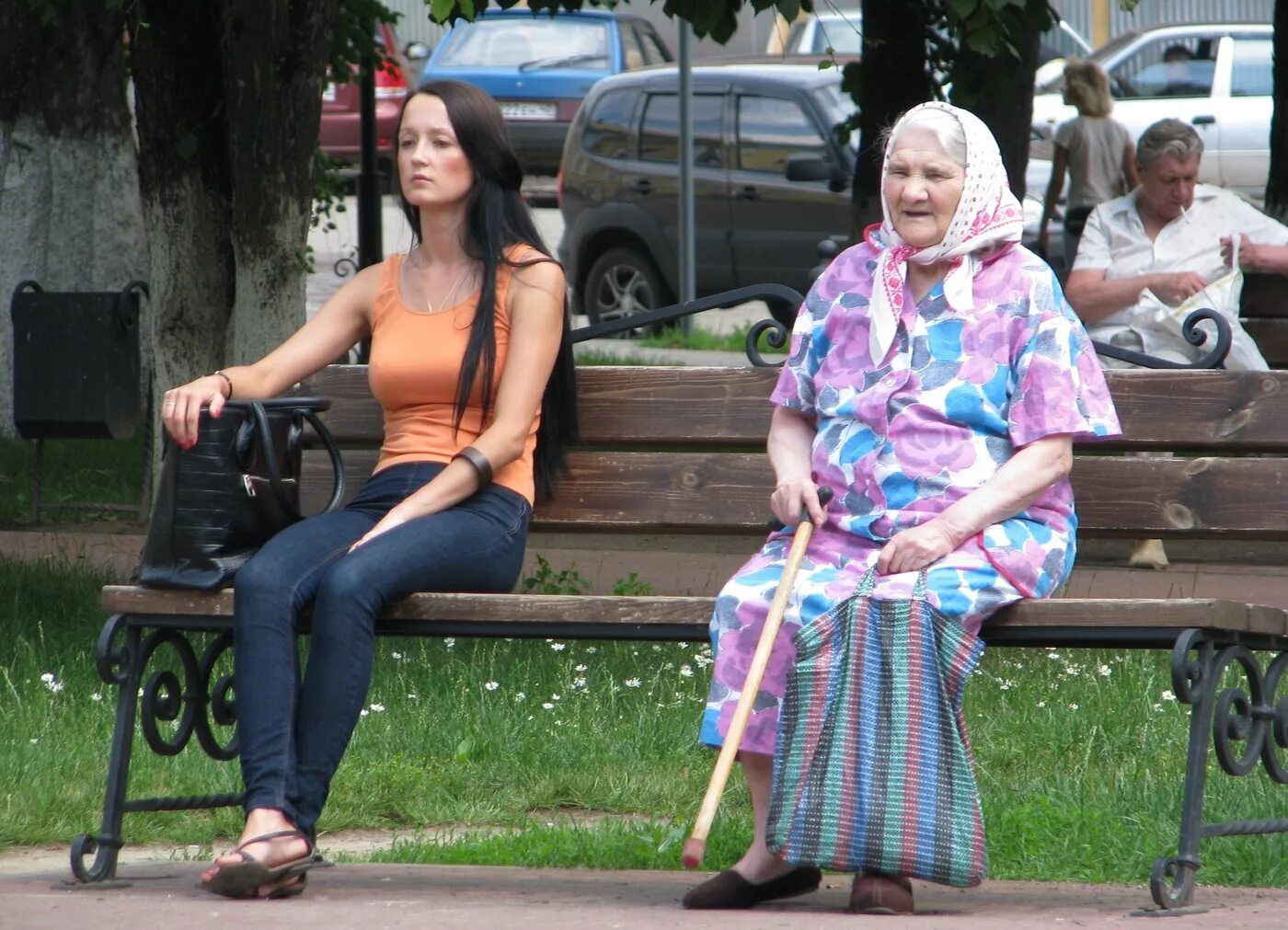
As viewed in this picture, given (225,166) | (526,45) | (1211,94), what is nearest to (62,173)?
(225,166)

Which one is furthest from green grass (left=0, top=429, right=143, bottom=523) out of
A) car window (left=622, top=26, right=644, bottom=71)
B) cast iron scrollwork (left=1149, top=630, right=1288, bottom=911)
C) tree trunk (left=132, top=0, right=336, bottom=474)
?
car window (left=622, top=26, right=644, bottom=71)

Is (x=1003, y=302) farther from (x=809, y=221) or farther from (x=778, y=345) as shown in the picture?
(x=809, y=221)

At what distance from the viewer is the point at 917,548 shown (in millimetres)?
3826

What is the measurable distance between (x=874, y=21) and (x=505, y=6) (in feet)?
6.41

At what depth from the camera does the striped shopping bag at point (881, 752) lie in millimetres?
3609

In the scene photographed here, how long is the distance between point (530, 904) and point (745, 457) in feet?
4.07

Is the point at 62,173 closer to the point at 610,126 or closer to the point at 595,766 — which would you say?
the point at 610,126

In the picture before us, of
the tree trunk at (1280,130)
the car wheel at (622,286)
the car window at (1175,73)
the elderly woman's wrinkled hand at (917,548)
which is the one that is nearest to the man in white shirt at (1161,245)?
the tree trunk at (1280,130)

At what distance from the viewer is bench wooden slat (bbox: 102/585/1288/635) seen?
371 centimetres

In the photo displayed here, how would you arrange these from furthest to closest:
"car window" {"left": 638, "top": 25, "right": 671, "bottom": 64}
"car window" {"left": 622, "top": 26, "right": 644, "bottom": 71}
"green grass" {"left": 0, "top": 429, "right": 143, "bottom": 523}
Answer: "car window" {"left": 638, "top": 25, "right": 671, "bottom": 64} < "car window" {"left": 622, "top": 26, "right": 644, "bottom": 71} < "green grass" {"left": 0, "top": 429, "right": 143, "bottom": 523}

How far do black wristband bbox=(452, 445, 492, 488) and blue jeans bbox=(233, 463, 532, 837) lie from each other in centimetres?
12

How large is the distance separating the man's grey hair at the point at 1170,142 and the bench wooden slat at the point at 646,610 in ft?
11.1

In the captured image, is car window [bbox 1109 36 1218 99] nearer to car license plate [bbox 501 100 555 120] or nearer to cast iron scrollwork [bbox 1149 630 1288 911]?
car license plate [bbox 501 100 555 120]

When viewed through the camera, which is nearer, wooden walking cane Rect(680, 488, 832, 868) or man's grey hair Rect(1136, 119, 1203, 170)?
wooden walking cane Rect(680, 488, 832, 868)
